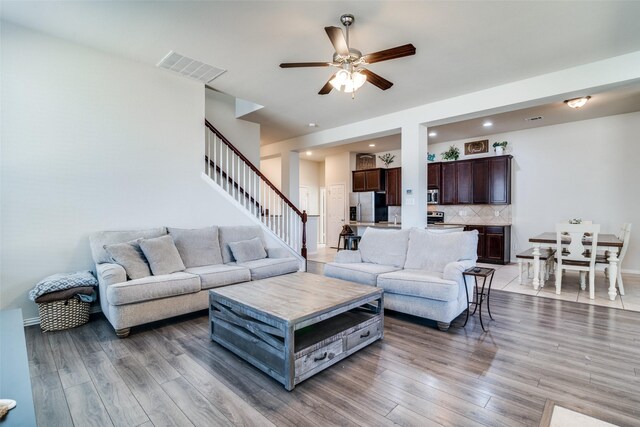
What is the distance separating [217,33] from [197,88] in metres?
1.65

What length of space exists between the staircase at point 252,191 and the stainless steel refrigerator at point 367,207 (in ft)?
9.84

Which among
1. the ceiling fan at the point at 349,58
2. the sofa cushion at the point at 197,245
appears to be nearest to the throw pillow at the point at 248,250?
the sofa cushion at the point at 197,245

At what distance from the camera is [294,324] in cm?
204

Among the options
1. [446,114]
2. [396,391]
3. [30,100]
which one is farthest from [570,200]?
[30,100]

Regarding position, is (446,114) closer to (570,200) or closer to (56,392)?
(570,200)

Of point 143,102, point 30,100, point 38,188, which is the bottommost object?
point 38,188

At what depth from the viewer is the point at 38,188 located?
10.9ft

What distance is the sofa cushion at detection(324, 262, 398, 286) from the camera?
3.56m

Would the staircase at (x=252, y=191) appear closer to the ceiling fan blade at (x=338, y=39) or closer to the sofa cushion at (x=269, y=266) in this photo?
the sofa cushion at (x=269, y=266)

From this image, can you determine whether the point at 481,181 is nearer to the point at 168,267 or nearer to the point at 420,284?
the point at 420,284

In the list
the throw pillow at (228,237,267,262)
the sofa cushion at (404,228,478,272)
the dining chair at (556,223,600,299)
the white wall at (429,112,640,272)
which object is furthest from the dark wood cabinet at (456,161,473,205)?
the throw pillow at (228,237,267,262)

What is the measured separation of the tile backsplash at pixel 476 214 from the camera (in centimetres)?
720

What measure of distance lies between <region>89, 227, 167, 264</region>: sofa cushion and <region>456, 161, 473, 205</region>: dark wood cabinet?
22.0 feet

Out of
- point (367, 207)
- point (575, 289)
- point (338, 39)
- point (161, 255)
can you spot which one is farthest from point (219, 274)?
point (367, 207)
